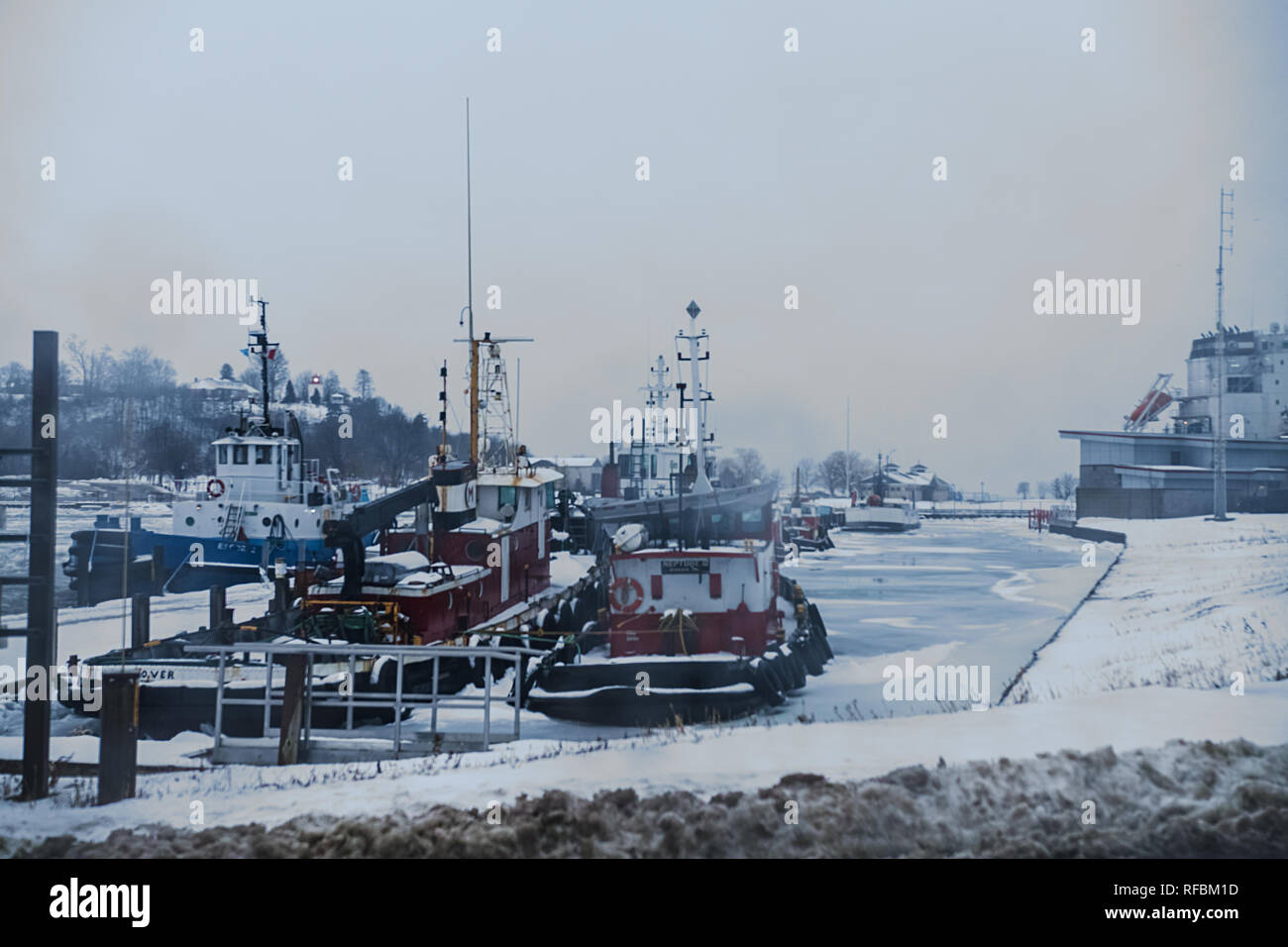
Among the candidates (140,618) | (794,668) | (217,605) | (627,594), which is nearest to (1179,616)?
(794,668)

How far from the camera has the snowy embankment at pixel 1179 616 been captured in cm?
793

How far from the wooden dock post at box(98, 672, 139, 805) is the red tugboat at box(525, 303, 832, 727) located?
20.5 feet

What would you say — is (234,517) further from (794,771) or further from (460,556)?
(794,771)

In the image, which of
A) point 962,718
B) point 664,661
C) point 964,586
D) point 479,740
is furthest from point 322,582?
point 964,586

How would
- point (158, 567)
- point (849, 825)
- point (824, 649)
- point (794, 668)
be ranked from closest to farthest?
point (849, 825) < point (794, 668) < point (824, 649) < point (158, 567)

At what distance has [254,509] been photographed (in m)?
15.9

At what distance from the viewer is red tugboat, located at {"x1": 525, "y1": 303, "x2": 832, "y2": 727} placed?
10.9 metres

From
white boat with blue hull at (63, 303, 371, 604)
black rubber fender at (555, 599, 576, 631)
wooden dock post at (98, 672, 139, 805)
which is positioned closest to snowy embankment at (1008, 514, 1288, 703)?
wooden dock post at (98, 672, 139, 805)

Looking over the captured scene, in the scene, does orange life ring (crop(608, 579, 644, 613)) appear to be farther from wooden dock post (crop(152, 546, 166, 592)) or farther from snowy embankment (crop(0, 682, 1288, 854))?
wooden dock post (crop(152, 546, 166, 592))

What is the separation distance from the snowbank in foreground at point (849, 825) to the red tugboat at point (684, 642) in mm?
5665

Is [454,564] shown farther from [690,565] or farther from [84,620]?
[84,620]

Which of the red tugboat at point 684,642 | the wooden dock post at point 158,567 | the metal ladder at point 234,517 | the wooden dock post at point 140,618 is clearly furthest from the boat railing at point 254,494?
the red tugboat at point 684,642

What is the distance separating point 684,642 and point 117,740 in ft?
24.6
